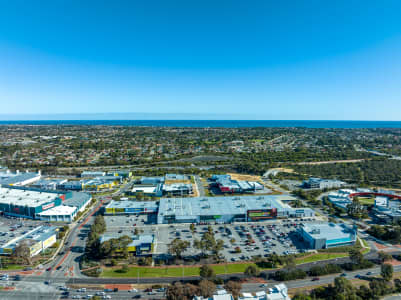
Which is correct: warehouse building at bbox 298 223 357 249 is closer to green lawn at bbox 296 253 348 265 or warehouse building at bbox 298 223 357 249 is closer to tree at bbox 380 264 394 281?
green lawn at bbox 296 253 348 265

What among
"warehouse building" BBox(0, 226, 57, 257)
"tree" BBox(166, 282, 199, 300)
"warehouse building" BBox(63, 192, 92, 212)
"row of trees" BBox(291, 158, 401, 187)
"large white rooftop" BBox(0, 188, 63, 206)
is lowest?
"warehouse building" BBox(0, 226, 57, 257)

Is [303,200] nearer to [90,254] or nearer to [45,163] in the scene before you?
[90,254]

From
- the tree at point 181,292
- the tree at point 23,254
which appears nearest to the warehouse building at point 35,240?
the tree at point 23,254

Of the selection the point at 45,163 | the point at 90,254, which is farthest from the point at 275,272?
the point at 45,163

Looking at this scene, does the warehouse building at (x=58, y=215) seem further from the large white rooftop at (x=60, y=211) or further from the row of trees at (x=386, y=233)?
the row of trees at (x=386, y=233)

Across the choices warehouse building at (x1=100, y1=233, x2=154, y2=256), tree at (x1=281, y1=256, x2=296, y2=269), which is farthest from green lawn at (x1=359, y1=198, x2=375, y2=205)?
warehouse building at (x1=100, y1=233, x2=154, y2=256)

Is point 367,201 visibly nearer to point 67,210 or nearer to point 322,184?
point 322,184
